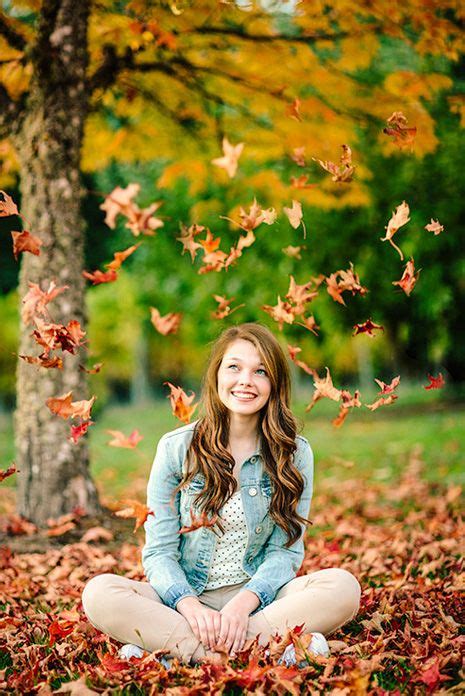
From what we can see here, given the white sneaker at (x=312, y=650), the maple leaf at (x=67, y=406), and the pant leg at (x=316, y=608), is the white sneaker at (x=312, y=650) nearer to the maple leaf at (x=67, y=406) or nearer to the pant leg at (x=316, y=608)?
the pant leg at (x=316, y=608)

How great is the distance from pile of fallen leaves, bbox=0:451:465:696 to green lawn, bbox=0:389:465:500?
42.4 inches

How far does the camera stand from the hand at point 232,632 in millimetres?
2326

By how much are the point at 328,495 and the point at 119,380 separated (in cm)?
2711

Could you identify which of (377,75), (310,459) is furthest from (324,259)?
(310,459)

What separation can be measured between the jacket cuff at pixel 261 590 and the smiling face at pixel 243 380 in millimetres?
640

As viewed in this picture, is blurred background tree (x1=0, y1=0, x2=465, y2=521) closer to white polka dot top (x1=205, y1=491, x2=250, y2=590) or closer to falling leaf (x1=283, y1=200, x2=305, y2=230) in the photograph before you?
falling leaf (x1=283, y1=200, x2=305, y2=230)

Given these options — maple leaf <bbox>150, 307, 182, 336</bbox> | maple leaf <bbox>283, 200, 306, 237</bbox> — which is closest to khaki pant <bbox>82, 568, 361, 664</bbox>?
maple leaf <bbox>150, 307, 182, 336</bbox>

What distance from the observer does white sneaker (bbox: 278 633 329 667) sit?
7.47 ft

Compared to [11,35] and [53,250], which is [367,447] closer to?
[53,250]

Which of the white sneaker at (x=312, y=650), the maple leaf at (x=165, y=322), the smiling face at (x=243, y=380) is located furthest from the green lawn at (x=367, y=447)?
the white sneaker at (x=312, y=650)

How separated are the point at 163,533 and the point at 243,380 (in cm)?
66

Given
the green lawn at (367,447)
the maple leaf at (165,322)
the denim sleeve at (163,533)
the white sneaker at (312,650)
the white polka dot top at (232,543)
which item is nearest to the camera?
the white sneaker at (312,650)

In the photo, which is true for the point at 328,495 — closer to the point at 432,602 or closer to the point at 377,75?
the point at 432,602

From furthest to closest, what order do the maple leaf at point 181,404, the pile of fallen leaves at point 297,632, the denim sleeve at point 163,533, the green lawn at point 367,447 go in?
the green lawn at point 367,447 → the maple leaf at point 181,404 → the denim sleeve at point 163,533 → the pile of fallen leaves at point 297,632
